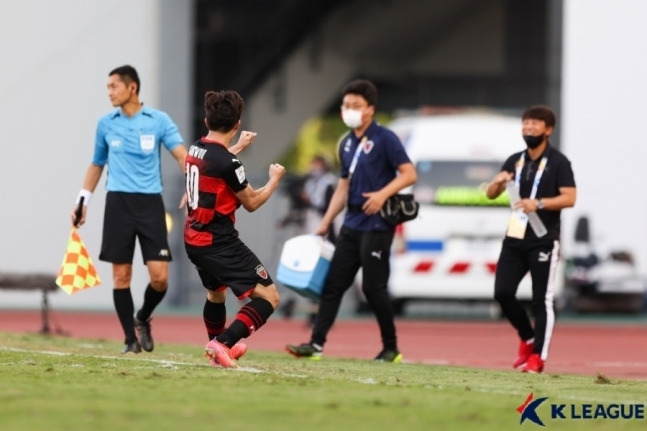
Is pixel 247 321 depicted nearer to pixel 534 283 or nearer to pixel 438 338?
pixel 534 283

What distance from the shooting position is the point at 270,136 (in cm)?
3133

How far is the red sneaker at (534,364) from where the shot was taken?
41.1ft

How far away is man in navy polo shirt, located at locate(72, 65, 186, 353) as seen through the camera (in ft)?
41.9

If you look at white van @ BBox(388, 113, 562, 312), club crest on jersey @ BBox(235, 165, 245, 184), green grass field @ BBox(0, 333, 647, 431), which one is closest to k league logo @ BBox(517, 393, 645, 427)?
green grass field @ BBox(0, 333, 647, 431)

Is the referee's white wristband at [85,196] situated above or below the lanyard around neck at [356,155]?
below

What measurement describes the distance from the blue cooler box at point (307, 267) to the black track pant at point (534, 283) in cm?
150

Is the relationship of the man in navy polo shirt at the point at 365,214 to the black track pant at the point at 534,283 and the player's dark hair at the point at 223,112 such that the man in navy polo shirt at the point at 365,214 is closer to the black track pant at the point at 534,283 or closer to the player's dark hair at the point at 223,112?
the black track pant at the point at 534,283

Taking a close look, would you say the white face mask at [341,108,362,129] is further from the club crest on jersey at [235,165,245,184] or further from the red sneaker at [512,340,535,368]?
the club crest on jersey at [235,165,245,184]

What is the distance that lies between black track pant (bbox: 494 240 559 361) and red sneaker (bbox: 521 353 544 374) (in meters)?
0.04

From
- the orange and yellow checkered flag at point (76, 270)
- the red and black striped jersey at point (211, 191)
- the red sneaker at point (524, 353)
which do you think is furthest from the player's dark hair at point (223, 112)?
the red sneaker at point (524, 353)

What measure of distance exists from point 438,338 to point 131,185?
6.96 metres

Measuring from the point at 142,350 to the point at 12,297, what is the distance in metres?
12.1

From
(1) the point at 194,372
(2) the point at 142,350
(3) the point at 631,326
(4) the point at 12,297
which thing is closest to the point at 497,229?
(3) the point at 631,326

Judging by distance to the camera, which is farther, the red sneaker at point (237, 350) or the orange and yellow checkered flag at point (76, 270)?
the orange and yellow checkered flag at point (76, 270)
